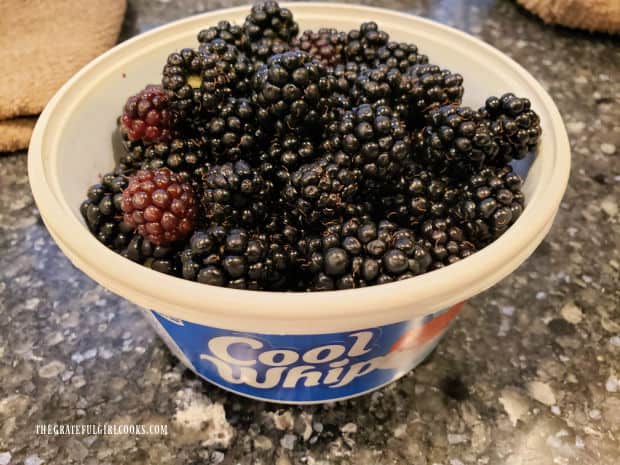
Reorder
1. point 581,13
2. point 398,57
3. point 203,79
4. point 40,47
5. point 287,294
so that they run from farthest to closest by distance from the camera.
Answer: point 581,13
point 40,47
point 398,57
point 203,79
point 287,294

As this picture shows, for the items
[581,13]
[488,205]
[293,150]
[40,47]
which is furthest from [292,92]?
[581,13]

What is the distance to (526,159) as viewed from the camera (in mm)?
785

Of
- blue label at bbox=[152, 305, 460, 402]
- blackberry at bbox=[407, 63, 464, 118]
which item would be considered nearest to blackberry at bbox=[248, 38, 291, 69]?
blackberry at bbox=[407, 63, 464, 118]

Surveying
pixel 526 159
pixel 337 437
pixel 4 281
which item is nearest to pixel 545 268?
pixel 526 159

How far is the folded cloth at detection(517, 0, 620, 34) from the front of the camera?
54.3 inches

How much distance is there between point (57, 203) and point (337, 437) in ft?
1.62

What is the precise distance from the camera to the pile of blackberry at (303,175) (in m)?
0.62

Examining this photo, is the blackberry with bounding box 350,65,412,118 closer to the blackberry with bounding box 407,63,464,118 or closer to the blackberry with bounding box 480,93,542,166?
the blackberry with bounding box 407,63,464,118

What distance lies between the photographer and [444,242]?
66 centimetres

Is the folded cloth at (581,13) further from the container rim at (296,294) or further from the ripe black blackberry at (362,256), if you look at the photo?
the ripe black blackberry at (362,256)

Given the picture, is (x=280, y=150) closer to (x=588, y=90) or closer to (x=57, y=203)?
(x=57, y=203)

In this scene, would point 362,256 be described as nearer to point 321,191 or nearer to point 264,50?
point 321,191

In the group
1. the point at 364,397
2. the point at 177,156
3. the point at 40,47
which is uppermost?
the point at 177,156

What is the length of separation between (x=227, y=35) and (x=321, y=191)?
0.35 metres
